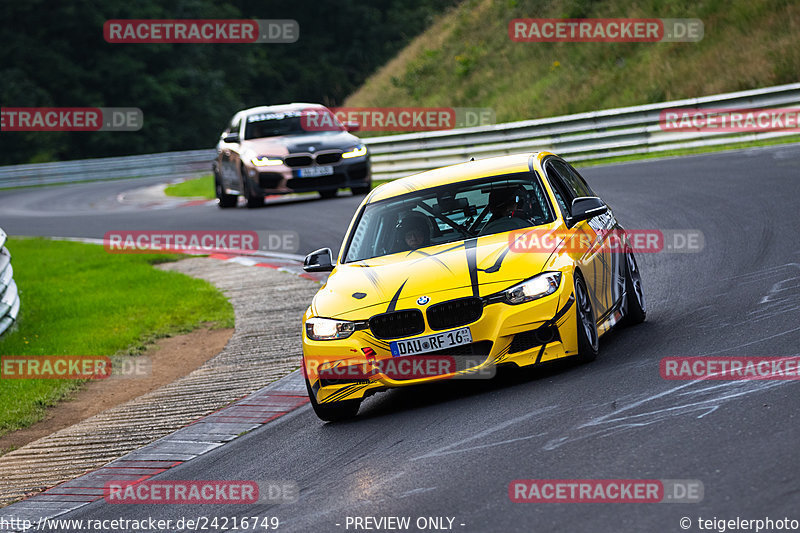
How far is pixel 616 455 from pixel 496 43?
105 ft

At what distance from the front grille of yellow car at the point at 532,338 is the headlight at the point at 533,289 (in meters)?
0.20

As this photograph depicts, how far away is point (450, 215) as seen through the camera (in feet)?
29.2

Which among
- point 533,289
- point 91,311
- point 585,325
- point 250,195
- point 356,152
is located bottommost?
point 250,195

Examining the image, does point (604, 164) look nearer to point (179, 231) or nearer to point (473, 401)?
point (179, 231)

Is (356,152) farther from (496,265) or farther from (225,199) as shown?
(496,265)

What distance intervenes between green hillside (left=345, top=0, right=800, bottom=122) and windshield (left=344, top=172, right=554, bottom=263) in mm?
17243

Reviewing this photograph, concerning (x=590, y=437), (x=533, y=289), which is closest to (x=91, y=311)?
(x=533, y=289)

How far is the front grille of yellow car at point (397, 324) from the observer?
7.55m

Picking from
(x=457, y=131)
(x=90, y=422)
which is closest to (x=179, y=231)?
(x=457, y=131)

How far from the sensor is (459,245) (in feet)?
27.2

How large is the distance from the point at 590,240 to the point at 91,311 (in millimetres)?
7715

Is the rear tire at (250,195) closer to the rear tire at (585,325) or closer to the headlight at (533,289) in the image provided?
the rear tire at (585,325)

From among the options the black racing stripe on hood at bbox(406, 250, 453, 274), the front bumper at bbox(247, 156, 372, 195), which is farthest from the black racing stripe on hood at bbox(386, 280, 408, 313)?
Answer: the front bumper at bbox(247, 156, 372, 195)

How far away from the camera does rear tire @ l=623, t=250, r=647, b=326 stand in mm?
9219
